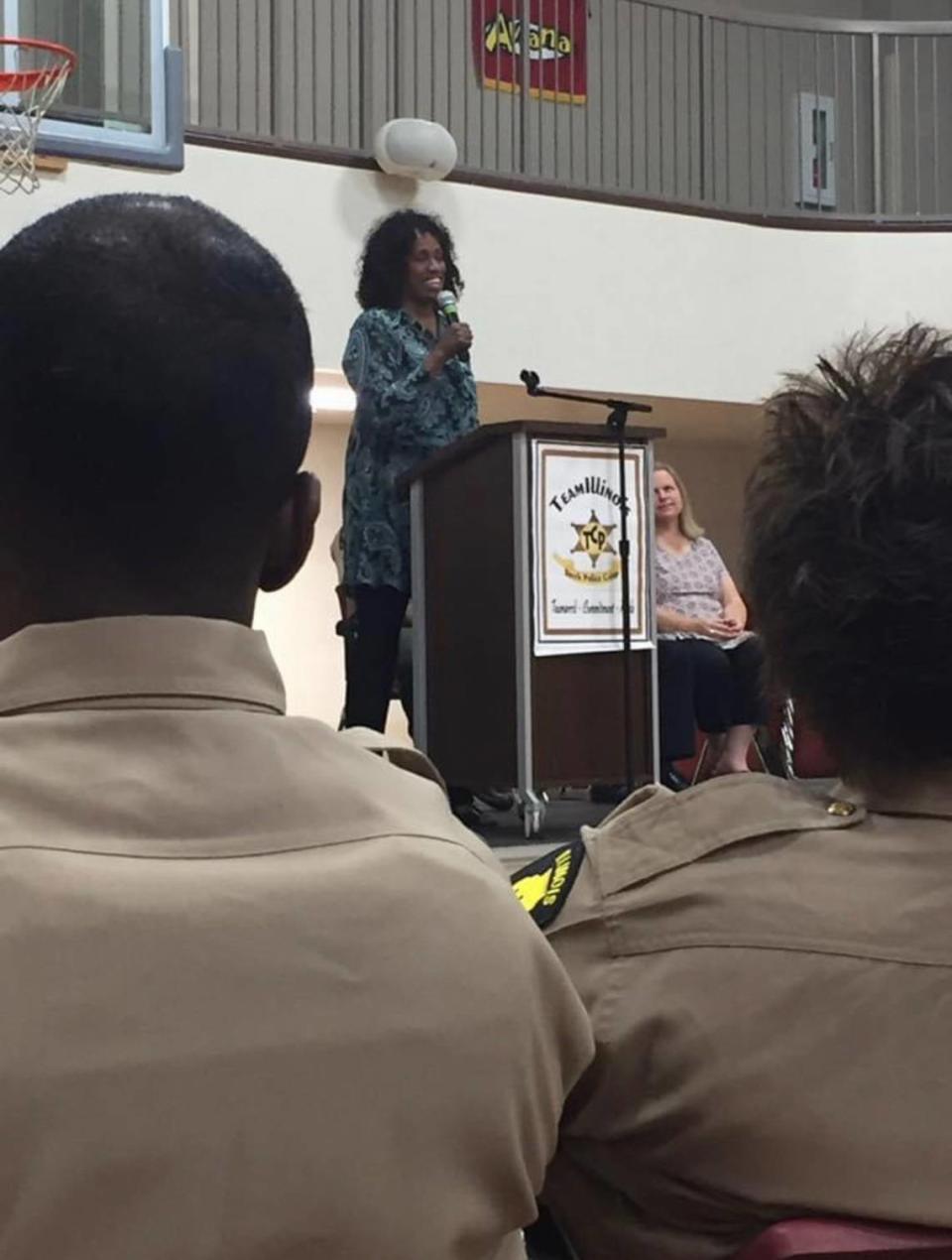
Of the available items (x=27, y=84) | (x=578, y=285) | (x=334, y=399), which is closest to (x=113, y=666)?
(x=27, y=84)

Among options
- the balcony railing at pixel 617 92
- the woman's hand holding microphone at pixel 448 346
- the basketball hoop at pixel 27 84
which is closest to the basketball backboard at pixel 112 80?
the basketball hoop at pixel 27 84

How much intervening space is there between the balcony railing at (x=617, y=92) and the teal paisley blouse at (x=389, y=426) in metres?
2.42

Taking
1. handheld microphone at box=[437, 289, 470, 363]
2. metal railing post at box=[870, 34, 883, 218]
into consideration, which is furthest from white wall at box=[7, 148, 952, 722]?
handheld microphone at box=[437, 289, 470, 363]

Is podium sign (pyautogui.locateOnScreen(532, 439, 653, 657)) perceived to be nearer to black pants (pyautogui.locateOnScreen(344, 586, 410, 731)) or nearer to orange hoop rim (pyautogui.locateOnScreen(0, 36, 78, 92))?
black pants (pyautogui.locateOnScreen(344, 586, 410, 731))

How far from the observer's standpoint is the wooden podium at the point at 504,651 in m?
3.01

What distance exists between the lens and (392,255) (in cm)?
328

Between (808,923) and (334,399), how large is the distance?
5.89 m

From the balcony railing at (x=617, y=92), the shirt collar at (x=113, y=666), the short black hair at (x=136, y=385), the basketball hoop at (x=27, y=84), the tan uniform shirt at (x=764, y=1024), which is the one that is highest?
the balcony railing at (x=617, y=92)

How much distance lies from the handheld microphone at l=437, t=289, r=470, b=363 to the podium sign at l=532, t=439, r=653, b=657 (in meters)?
0.29

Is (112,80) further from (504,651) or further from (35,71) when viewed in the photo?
(504,651)

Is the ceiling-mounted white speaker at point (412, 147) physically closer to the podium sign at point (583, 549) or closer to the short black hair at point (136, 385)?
the podium sign at point (583, 549)

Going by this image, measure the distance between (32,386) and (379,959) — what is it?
0.89ft

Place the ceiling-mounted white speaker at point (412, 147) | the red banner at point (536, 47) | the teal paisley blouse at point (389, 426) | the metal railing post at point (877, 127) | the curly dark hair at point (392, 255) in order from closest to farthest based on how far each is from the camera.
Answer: the teal paisley blouse at point (389, 426)
the curly dark hair at point (392, 255)
the ceiling-mounted white speaker at point (412, 147)
the red banner at point (536, 47)
the metal railing post at point (877, 127)

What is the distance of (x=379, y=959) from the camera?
0.59 meters
